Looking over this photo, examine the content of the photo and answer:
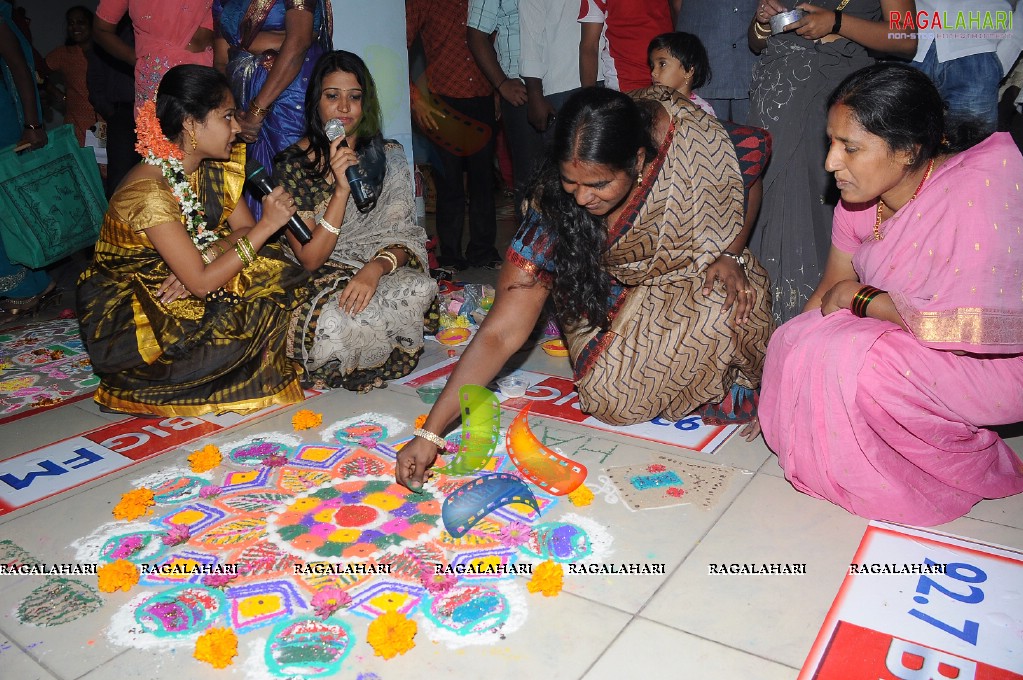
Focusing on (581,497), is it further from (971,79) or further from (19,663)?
(971,79)

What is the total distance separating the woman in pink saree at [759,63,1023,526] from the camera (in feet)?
6.66

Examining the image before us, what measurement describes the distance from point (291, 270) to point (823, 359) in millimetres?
2083

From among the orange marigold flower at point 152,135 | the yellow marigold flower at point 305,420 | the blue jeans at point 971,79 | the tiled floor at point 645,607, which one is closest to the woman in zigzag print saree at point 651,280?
the tiled floor at point 645,607

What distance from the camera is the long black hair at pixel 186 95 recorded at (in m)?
2.88

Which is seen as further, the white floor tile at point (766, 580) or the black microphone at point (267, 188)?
the black microphone at point (267, 188)

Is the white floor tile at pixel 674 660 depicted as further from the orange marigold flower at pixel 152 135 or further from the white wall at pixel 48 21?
the white wall at pixel 48 21

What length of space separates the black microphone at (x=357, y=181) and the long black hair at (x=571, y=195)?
3.47 ft

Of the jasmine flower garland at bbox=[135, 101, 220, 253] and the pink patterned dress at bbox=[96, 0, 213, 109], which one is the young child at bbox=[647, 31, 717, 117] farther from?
the pink patterned dress at bbox=[96, 0, 213, 109]

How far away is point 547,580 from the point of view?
1905mm

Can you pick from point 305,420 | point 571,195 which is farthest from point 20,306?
point 571,195

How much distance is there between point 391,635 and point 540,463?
905 mm

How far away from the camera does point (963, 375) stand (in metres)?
2.11

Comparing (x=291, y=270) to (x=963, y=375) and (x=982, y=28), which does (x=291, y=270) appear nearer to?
(x=963, y=375)

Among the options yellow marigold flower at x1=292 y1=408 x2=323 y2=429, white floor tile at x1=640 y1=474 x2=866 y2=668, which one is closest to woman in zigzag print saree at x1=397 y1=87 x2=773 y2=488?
white floor tile at x1=640 y1=474 x2=866 y2=668
